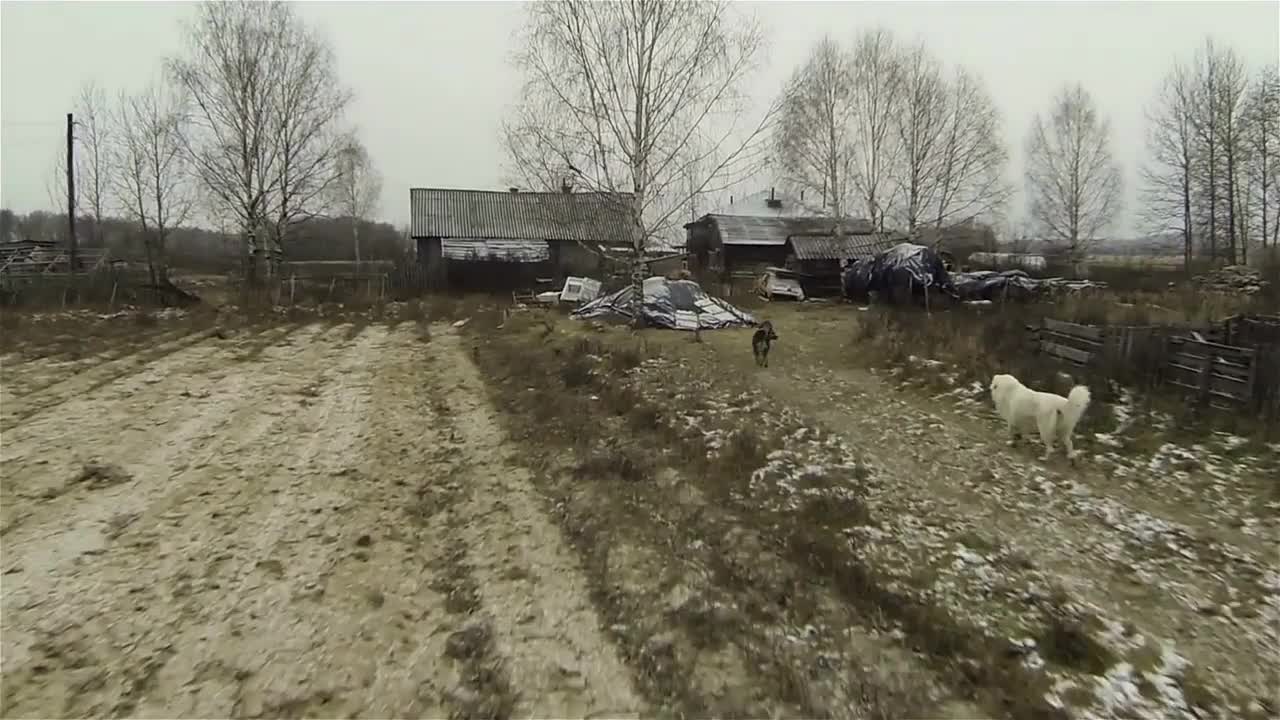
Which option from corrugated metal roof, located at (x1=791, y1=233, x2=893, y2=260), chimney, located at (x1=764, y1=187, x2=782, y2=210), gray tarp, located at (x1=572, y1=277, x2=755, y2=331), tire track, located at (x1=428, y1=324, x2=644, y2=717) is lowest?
tire track, located at (x1=428, y1=324, x2=644, y2=717)

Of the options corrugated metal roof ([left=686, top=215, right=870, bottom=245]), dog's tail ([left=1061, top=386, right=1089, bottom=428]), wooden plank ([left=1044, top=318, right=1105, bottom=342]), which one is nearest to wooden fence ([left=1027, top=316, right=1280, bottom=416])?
wooden plank ([left=1044, top=318, right=1105, bottom=342])

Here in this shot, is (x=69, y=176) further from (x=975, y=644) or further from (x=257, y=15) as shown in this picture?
(x=975, y=644)

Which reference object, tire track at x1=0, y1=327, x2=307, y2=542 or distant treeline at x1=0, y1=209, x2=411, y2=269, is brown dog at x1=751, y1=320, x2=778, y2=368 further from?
distant treeline at x1=0, y1=209, x2=411, y2=269

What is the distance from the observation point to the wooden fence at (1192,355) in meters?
Result: 7.20

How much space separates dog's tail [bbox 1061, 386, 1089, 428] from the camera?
21.6 feet

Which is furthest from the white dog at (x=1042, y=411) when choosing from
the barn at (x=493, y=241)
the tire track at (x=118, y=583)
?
the barn at (x=493, y=241)

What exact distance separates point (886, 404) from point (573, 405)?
4.13 metres

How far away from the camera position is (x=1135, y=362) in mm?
8656

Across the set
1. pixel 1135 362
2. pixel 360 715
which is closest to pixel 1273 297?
pixel 1135 362

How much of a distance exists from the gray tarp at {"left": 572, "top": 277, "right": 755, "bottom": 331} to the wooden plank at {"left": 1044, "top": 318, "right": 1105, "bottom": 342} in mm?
7538

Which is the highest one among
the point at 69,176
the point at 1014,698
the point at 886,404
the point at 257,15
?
the point at 257,15

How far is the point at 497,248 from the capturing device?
109ft

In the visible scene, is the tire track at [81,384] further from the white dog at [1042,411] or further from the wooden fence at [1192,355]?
the wooden fence at [1192,355]

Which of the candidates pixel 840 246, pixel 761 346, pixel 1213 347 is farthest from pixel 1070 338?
pixel 840 246
